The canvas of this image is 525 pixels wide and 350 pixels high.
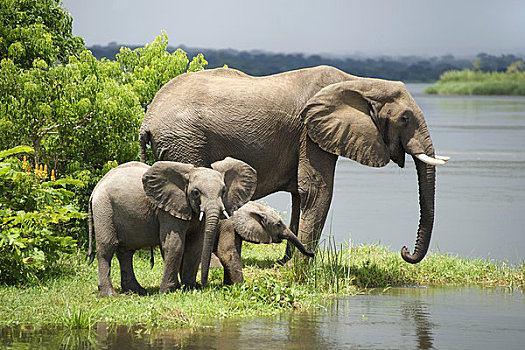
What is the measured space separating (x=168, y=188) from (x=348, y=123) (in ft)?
9.19

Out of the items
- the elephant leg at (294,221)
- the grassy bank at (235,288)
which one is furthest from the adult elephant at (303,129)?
the elephant leg at (294,221)

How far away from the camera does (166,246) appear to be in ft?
32.6

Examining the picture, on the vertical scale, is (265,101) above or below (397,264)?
above

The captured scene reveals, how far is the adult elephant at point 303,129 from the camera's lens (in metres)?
11.6

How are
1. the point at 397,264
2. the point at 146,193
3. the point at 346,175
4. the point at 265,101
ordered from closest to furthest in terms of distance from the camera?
the point at 146,193, the point at 265,101, the point at 397,264, the point at 346,175

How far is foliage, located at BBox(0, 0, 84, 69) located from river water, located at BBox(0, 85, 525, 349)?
5.31 m

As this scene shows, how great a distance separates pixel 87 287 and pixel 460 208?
12.6 m

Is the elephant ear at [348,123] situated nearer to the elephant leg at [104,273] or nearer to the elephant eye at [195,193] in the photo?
the elephant eye at [195,193]

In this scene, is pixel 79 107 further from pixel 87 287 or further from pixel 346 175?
pixel 346 175

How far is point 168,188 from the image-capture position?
9.84 meters

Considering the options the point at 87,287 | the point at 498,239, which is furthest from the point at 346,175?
the point at 87,287

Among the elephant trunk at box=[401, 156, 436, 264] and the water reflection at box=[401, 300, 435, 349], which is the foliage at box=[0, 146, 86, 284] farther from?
the elephant trunk at box=[401, 156, 436, 264]

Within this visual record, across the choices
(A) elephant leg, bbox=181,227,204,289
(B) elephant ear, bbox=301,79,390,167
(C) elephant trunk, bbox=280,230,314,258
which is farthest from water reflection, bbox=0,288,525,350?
(B) elephant ear, bbox=301,79,390,167

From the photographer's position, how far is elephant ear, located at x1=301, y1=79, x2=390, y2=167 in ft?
38.0
